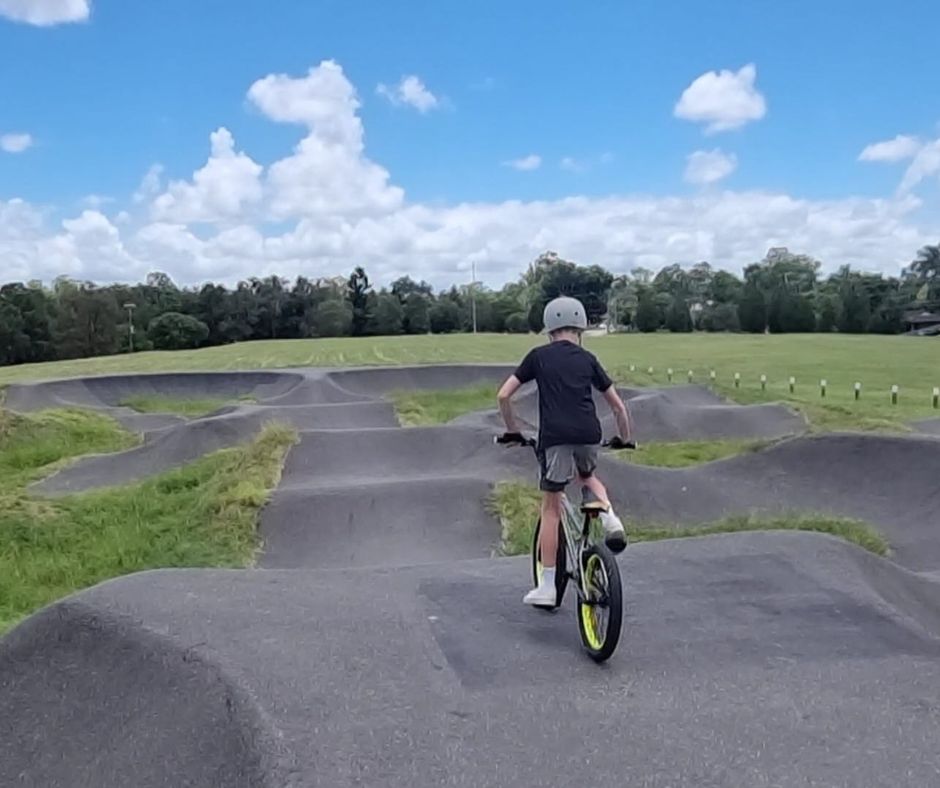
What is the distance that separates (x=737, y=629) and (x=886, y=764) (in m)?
1.57

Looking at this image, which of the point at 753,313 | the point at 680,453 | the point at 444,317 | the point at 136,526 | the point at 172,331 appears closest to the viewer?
the point at 136,526

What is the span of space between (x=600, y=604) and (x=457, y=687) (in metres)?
0.82

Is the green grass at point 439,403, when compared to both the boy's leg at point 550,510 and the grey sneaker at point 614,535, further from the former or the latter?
the grey sneaker at point 614,535

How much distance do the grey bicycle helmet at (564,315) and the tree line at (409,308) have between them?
5632 cm

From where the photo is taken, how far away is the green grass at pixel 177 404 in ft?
95.9

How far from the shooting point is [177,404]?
102 ft

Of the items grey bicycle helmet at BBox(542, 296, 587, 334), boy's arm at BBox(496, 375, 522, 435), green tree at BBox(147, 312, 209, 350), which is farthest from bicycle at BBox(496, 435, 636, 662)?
green tree at BBox(147, 312, 209, 350)

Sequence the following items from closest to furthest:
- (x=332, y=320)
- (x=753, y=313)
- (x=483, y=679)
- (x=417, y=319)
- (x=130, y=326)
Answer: (x=483, y=679)
(x=753, y=313)
(x=130, y=326)
(x=332, y=320)
(x=417, y=319)

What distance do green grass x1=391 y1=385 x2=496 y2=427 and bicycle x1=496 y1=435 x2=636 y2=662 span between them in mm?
15993

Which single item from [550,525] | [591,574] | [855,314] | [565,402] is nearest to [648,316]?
[855,314]

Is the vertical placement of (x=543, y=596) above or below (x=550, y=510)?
below

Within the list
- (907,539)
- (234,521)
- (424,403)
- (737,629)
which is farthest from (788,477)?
(424,403)

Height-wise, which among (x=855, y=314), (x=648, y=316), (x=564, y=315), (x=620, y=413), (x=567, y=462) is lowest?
(x=648, y=316)

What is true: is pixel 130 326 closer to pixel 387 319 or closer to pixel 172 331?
pixel 172 331
